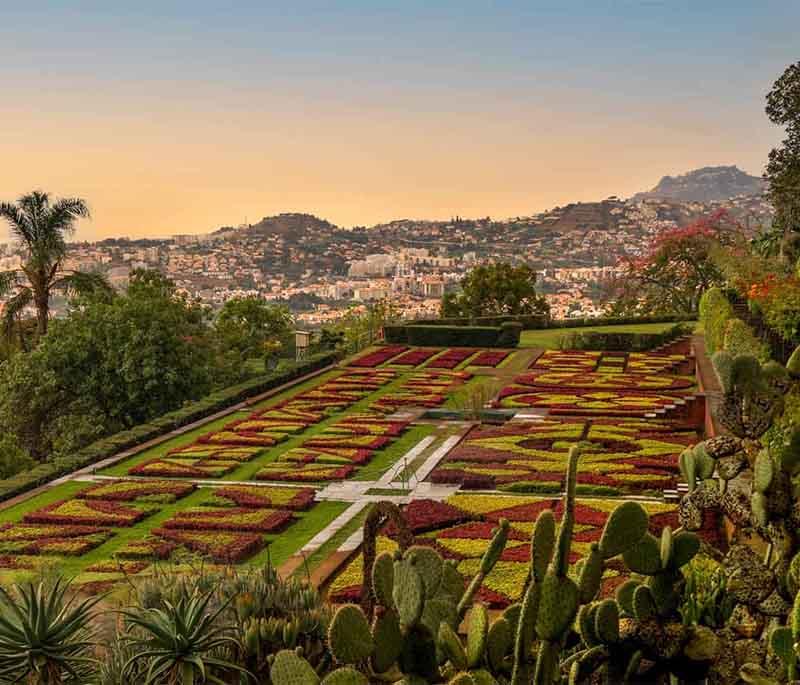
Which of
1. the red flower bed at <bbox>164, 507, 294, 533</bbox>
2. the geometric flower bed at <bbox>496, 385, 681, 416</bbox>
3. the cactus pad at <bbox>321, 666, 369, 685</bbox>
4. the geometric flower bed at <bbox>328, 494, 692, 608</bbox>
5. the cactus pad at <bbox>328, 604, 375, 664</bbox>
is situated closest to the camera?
the cactus pad at <bbox>321, 666, 369, 685</bbox>

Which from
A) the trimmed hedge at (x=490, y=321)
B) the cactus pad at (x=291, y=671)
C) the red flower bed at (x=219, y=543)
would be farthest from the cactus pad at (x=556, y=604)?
Answer: the trimmed hedge at (x=490, y=321)

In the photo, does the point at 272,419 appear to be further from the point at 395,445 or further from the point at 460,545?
the point at 460,545

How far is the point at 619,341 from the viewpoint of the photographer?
3631 centimetres

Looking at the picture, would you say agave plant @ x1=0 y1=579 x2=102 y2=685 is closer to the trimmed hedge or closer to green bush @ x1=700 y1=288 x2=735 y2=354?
green bush @ x1=700 y1=288 x2=735 y2=354

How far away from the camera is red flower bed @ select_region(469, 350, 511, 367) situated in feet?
107

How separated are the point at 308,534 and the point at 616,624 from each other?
8.38 m

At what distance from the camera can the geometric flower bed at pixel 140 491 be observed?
15.8 meters

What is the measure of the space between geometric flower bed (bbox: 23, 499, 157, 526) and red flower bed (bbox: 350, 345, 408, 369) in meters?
17.4

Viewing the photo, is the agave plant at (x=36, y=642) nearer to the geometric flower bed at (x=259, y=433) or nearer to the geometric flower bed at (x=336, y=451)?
the geometric flower bed at (x=336, y=451)

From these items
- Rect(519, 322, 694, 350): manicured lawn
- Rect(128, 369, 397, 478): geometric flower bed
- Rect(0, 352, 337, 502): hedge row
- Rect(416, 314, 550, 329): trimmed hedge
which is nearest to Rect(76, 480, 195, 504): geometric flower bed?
Rect(128, 369, 397, 478): geometric flower bed

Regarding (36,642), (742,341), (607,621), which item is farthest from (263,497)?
(607,621)

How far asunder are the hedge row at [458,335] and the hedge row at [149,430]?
7.11 meters

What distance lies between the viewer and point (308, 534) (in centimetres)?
1378

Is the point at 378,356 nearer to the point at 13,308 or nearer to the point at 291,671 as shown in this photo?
the point at 13,308
